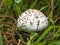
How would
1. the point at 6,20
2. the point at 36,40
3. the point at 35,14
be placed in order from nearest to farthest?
the point at 36,40 < the point at 35,14 < the point at 6,20

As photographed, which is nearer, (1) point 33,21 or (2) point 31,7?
(1) point 33,21

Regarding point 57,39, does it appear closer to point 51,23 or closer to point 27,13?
point 51,23

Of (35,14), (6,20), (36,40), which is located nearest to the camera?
(36,40)

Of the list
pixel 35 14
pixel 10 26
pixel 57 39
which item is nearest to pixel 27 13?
pixel 35 14

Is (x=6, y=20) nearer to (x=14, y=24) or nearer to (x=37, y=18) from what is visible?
(x=14, y=24)

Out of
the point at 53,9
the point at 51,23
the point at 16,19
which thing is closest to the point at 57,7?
the point at 53,9

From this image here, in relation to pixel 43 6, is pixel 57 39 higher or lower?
lower

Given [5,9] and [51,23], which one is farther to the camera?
[5,9]
